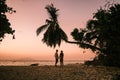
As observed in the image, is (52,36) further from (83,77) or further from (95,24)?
(83,77)

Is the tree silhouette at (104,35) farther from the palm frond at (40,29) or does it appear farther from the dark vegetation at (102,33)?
the palm frond at (40,29)

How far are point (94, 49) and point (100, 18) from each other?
514cm

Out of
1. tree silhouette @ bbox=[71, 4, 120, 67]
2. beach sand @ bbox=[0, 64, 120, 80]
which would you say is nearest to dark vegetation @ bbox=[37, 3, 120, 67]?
tree silhouette @ bbox=[71, 4, 120, 67]

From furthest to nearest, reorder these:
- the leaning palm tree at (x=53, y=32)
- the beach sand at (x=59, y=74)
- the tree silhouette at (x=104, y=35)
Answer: the leaning palm tree at (x=53, y=32) < the tree silhouette at (x=104, y=35) < the beach sand at (x=59, y=74)

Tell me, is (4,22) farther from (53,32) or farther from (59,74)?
(53,32)

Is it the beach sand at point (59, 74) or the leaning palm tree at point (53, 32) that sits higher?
the leaning palm tree at point (53, 32)

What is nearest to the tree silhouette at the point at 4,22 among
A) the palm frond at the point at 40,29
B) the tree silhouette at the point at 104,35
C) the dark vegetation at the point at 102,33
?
the dark vegetation at the point at 102,33

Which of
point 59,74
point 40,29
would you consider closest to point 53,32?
point 40,29

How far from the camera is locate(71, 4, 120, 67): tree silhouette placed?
31766 mm

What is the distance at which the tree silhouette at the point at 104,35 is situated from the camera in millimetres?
31766

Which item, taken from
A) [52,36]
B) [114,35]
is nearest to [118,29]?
[114,35]

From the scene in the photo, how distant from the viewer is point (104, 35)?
3331cm

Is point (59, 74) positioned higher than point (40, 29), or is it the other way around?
point (40, 29)

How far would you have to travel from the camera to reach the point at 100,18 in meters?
33.4
